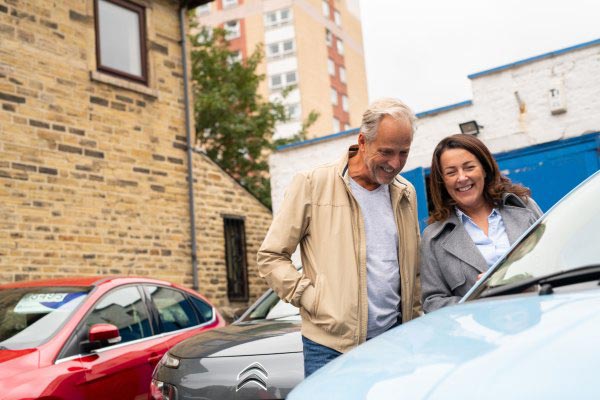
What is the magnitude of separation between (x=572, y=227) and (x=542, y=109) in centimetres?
872

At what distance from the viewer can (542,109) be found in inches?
415

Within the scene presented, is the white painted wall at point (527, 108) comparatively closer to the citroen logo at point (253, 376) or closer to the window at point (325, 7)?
the citroen logo at point (253, 376)

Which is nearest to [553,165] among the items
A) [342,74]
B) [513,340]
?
[513,340]

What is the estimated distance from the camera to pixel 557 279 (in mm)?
2055

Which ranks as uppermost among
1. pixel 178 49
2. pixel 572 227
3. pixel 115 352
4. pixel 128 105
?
pixel 178 49

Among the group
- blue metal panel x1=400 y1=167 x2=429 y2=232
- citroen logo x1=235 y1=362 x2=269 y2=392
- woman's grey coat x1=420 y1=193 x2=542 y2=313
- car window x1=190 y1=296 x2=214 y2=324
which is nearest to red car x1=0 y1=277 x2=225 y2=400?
car window x1=190 y1=296 x2=214 y2=324

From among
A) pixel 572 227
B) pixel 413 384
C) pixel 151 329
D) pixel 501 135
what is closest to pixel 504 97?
pixel 501 135

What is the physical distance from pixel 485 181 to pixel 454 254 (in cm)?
41

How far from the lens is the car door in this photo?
16.9ft

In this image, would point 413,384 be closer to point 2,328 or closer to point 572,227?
point 572,227

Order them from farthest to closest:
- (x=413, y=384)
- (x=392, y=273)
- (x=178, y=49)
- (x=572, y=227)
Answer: (x=178, y=49), (x=392, y=273), (x=572, y=227), (x=413, y=384)

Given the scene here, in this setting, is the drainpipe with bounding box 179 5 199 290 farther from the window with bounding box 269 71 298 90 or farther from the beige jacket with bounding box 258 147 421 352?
the window with bounding box 269 71 298 90

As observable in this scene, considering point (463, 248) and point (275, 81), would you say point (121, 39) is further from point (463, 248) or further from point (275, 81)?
point (275, 81)

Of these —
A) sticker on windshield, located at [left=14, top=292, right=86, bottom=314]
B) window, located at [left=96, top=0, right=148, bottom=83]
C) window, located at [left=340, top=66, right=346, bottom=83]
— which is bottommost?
sticker on windshield, located at [left=14, top=292, right=86, bottom=314]
